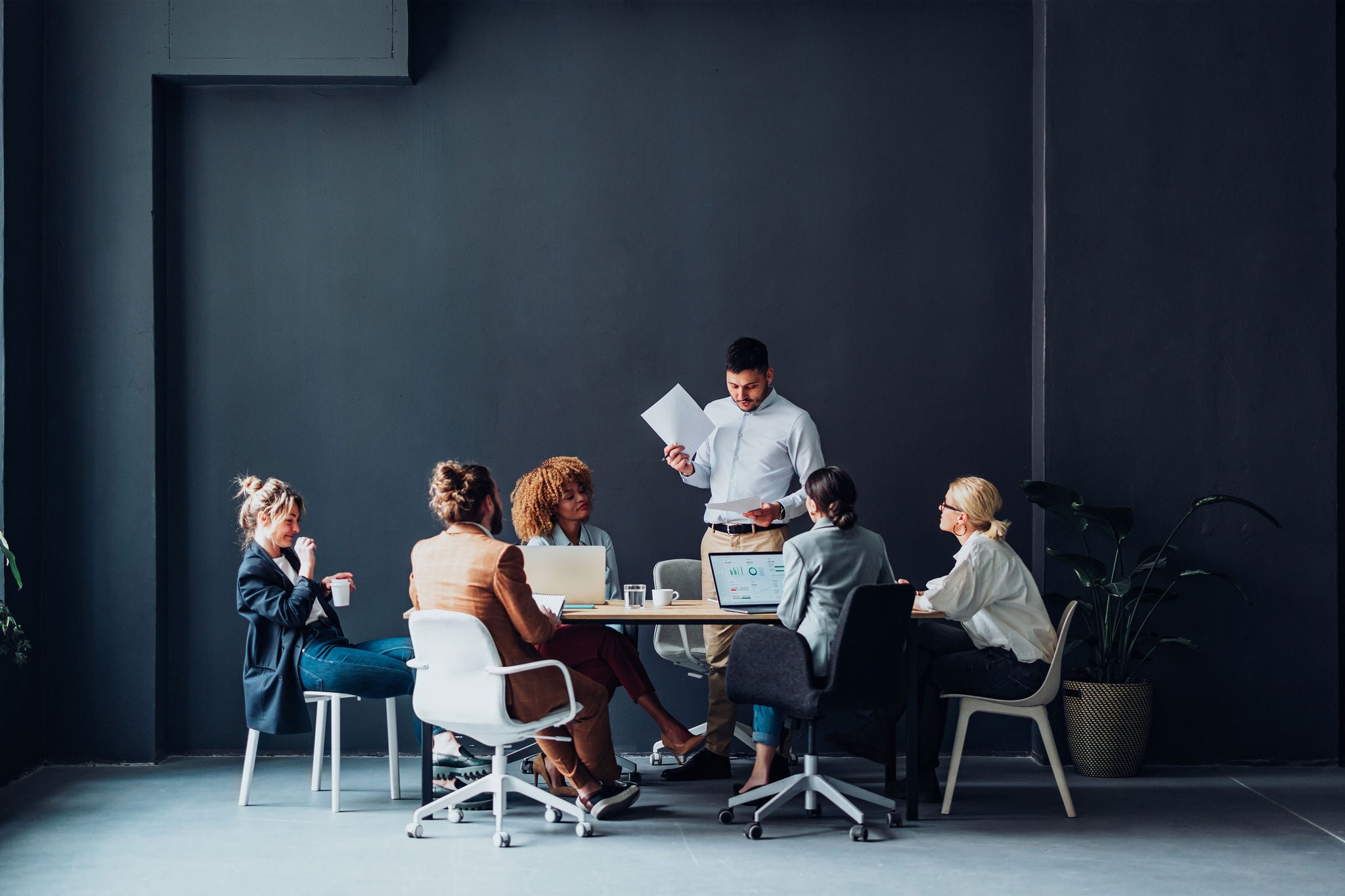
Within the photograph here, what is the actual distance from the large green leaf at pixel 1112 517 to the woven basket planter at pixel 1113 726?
617 mm

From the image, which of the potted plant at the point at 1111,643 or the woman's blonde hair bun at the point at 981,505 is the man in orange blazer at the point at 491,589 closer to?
the woman's blonde hair bun at the point at 981,505

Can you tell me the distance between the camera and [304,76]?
5.02m

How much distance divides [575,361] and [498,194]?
0.84 m

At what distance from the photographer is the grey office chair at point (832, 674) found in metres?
3.63

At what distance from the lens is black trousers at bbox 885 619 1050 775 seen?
4.00m

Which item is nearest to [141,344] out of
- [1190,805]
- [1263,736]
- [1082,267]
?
[1082,267]

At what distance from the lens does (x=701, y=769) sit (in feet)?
15.1

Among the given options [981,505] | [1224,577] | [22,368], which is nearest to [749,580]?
[981,505]

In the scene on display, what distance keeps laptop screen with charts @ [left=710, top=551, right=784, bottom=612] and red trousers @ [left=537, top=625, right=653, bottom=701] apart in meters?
0.51

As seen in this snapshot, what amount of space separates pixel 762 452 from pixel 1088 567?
141 cm

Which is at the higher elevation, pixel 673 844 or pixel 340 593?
pixel 340 593

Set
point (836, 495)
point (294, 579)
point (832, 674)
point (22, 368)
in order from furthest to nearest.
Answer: point (22, 368), point (294, 579), point (836, 495), point (832, 674)

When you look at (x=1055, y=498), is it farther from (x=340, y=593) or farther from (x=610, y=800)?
(x=340, y=593)

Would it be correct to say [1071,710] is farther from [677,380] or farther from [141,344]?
[141,344]
